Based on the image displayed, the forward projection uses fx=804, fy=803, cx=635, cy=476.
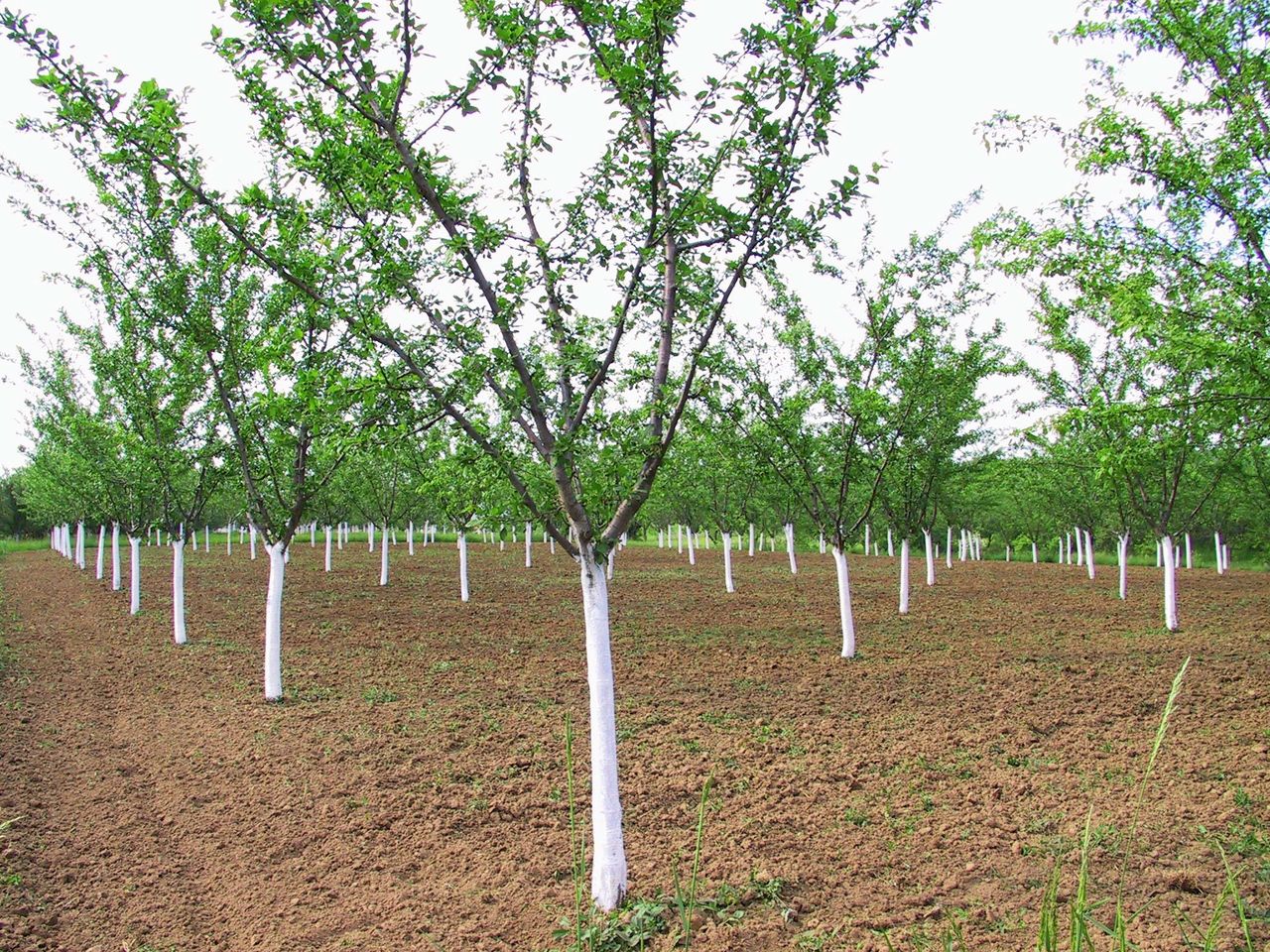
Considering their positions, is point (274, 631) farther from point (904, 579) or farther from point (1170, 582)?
point (1170, 582)

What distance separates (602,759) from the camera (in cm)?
434

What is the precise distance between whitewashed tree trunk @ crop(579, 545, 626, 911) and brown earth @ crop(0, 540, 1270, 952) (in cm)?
30

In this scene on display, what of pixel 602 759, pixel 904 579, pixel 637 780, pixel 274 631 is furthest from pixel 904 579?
pixel 602 759

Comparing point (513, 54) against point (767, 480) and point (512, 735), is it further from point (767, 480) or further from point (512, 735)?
point (767, 480)

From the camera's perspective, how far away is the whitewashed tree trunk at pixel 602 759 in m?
4.28

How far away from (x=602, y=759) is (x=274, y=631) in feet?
20.1

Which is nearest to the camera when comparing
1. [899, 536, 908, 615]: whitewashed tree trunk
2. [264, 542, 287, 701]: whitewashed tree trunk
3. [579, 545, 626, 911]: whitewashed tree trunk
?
[579, 545, 626, 911]: whitewashed tree trunk

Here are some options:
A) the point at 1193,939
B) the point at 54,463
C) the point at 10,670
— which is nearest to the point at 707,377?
the point at 1193,939

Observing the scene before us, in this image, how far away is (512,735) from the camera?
7.43 m

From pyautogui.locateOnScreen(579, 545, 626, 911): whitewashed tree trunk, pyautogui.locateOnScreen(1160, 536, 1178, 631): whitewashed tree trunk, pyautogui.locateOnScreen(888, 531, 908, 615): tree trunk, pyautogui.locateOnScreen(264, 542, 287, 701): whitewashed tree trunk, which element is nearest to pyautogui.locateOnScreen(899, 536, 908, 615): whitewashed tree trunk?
pyautogui.locateOnScreen(888, 531, 908, 615): tree trunk

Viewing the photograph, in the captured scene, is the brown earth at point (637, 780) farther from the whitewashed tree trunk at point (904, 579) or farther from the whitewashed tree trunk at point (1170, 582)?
the whitewashed tree trunk at point (904, 579)

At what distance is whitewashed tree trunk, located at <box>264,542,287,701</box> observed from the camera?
29.3 ft

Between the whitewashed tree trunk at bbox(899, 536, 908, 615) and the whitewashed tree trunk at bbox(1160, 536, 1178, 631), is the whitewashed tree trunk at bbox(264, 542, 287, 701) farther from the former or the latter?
the whitewashed tree trunk at bbox(1160, 536, 1178, 631)

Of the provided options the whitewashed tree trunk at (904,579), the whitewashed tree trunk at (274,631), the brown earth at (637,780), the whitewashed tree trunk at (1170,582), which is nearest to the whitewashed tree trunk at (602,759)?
the brown earth at (637,780)
